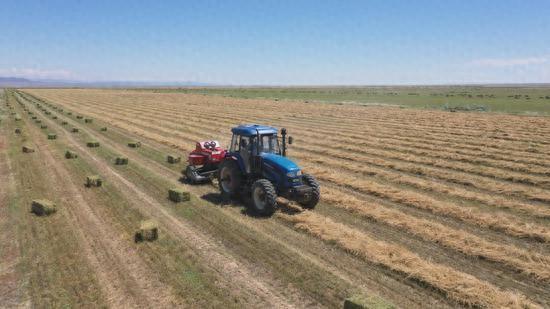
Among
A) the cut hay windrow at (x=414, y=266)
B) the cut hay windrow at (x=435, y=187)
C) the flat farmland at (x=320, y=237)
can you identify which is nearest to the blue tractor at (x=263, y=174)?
the flat farmland at (x=320, y=237)

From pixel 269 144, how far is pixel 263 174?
966 mm

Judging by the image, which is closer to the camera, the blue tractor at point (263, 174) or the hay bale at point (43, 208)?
the hay bale at point (43, 208)

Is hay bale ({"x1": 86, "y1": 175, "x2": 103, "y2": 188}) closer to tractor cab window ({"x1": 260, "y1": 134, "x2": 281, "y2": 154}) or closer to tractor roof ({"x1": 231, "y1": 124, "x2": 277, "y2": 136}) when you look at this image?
tractor roof ({"x1": 231, "y1": 124, "x2": 277, "y2": 136})

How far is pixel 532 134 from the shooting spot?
2645 cm

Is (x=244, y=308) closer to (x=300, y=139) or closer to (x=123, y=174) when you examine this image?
(x=123, y=174)

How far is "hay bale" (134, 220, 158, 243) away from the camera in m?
9.39

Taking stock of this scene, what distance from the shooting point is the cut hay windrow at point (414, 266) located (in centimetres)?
712

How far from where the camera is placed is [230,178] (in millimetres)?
12797

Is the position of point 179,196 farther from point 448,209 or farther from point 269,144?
point 448,209

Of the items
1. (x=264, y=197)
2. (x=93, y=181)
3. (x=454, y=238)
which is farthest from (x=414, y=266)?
(x=93, y=181)

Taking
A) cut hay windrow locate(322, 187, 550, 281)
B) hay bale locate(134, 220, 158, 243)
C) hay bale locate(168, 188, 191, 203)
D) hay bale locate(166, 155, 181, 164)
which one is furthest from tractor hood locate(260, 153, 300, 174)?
hay bale locate(166, 155, 181, 164)

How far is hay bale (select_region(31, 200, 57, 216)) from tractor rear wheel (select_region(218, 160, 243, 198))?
506 centimetres

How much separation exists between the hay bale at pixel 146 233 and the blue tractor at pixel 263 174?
312 centimetres

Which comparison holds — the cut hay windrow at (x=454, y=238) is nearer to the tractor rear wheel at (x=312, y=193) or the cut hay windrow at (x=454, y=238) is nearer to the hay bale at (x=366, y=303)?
the tractor rear wheel at (x=312, y=193)
